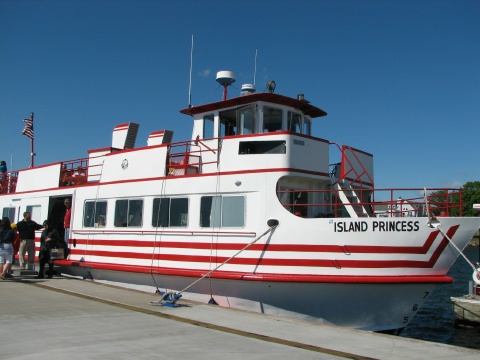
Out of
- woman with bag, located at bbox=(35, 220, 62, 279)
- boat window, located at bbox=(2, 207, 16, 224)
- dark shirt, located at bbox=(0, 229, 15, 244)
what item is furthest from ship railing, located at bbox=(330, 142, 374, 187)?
boat window, located at bbox=(2, 207, 16, 224)

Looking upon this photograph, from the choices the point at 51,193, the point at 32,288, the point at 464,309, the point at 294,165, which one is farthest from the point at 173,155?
the point at 464,309

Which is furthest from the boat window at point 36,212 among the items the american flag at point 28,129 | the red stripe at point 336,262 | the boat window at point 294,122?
the boat window at point 294,122

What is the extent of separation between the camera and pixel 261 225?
966 cm

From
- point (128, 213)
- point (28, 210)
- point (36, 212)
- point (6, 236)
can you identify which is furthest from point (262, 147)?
point (28, 210)

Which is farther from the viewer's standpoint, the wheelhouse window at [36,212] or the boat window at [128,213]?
the wheelhouse window at [36,212]

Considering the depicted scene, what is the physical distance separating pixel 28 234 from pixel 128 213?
379 cm

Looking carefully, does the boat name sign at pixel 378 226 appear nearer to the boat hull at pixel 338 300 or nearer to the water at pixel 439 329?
the boat hull at pixel 338 300

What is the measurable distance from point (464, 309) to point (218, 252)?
27.7ft

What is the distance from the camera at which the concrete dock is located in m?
5.77

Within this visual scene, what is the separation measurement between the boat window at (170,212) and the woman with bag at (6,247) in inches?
151

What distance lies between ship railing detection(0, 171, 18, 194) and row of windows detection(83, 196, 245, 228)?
19.3 feet

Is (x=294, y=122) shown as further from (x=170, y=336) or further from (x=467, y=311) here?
(x=467, y=311)

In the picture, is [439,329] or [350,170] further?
[439,329]

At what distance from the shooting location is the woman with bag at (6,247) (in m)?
11.9
